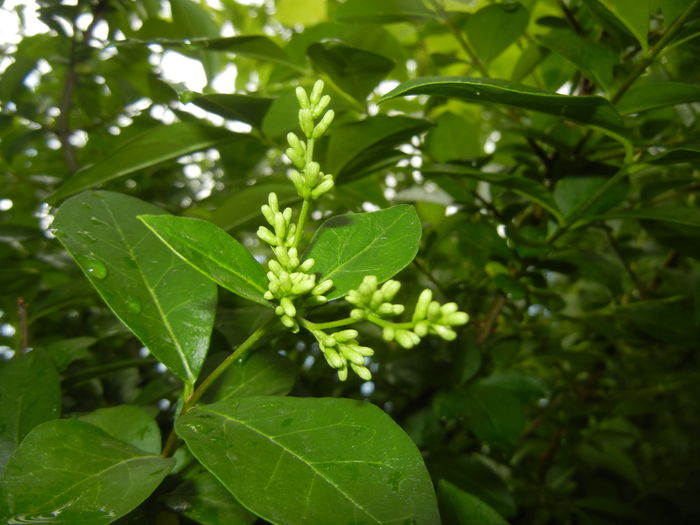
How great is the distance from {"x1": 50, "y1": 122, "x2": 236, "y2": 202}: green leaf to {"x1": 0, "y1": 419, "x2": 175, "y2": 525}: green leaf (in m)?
0.46

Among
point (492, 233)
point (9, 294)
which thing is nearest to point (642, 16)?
point (492, 233)

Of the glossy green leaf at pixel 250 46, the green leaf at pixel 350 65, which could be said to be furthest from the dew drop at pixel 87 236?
the green leaf at pixel 350 65

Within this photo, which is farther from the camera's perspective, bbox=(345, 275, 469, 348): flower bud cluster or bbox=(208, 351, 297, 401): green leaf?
bbox=(208, 351, 297, 401): green leaf

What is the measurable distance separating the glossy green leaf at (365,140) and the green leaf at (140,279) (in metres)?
0.35

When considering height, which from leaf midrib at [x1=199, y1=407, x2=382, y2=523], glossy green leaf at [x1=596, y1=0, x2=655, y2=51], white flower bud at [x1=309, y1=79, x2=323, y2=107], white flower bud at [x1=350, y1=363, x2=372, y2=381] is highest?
glossy green leaf at [x1=596, y1=0, x2=655, y2=51]

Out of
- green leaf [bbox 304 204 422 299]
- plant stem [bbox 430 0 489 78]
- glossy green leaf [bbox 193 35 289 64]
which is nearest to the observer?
green leaf [bbox 304 204 422 299]

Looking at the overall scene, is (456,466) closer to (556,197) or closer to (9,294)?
(556,197)

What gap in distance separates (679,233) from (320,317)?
0.66 m

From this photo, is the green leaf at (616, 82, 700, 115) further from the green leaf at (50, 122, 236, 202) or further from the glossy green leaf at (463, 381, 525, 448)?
the green leaf at (50, 122, 236, 202)

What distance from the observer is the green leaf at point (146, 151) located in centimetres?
92

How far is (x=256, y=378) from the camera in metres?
0.76

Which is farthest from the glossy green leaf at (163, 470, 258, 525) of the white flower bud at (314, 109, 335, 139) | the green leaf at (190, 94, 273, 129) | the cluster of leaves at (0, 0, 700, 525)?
the green leaf at (190, 94, 273, 129)

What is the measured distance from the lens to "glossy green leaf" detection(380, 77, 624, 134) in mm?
577

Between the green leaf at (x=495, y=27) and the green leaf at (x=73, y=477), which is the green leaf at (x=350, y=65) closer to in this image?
the green leaf at (x=495, y=27)
